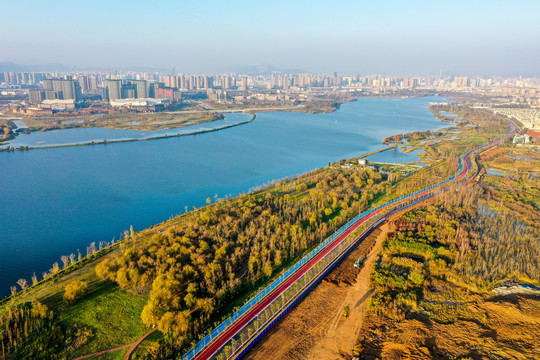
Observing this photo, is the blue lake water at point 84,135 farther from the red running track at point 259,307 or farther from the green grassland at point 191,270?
the red running track at point 259,307

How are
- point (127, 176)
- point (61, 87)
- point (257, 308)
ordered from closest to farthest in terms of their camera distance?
1. point (257, 308)
2. point (127, 176)
3. point (61, 87)

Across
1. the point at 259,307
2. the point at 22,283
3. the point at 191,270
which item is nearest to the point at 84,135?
the point at 22,283

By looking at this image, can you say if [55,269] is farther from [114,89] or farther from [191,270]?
[114,89]

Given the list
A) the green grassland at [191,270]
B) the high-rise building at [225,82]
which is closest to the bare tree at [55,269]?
the green grassland at [191,270]

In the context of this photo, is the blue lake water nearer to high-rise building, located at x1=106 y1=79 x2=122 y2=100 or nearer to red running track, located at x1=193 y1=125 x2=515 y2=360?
high-rise building, located at x1=106 y1=79 x2=122 y2=100

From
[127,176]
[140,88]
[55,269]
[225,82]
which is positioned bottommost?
[55,269]

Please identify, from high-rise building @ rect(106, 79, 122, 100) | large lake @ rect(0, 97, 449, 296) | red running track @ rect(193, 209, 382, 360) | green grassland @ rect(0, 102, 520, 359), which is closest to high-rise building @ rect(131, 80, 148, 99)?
high-rise building @ rect(106, 79, 122, 100)
